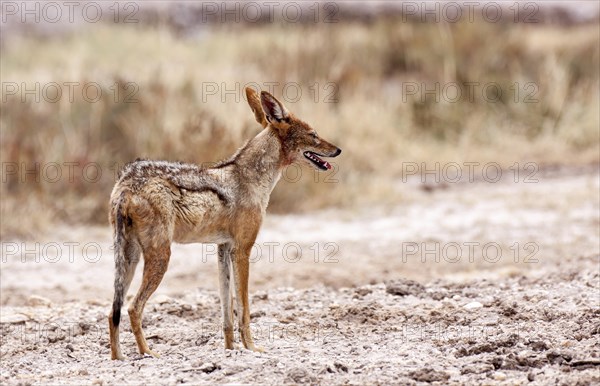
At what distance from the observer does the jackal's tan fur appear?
6703 millimetres

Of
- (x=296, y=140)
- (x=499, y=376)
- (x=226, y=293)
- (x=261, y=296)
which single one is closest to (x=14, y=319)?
(x=261, y=296)

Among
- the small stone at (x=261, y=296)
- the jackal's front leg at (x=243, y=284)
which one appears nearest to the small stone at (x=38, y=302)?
the small stone at (x=261, y=296)

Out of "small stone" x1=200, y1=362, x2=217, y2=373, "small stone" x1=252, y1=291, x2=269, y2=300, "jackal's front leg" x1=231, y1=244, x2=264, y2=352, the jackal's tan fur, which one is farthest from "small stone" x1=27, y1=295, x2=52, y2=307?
"small stone" x1=200, y1=362, x2=217, y2=373

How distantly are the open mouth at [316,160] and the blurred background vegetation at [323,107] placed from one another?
6.62 m

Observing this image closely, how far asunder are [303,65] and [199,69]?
1.88m

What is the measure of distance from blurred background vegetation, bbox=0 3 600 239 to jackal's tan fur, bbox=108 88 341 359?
6516 mm

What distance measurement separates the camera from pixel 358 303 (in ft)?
28.1

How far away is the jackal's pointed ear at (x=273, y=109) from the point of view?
7.31 meters

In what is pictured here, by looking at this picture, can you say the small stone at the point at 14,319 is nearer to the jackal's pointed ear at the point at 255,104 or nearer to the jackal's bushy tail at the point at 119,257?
the jackal's bushy tail at the point at 119,257

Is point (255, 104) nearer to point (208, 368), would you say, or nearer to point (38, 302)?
point (208, 368)

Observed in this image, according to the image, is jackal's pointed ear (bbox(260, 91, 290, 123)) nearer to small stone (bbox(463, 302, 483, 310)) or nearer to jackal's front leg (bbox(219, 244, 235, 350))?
jackal's front leg (bbox(219, 244, 235, 350))

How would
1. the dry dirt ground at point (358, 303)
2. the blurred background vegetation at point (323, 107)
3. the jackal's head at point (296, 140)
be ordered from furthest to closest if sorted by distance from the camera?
1. the blurred background vegetation at point (323, 107)
2. the jackal's head at point (296, 140)
3. the dry dirt ground at point (358, 303)

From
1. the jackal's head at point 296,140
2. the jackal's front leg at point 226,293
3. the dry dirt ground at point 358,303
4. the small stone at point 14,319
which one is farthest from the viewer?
the small stone at point 14,319

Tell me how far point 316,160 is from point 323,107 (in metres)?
9.97
